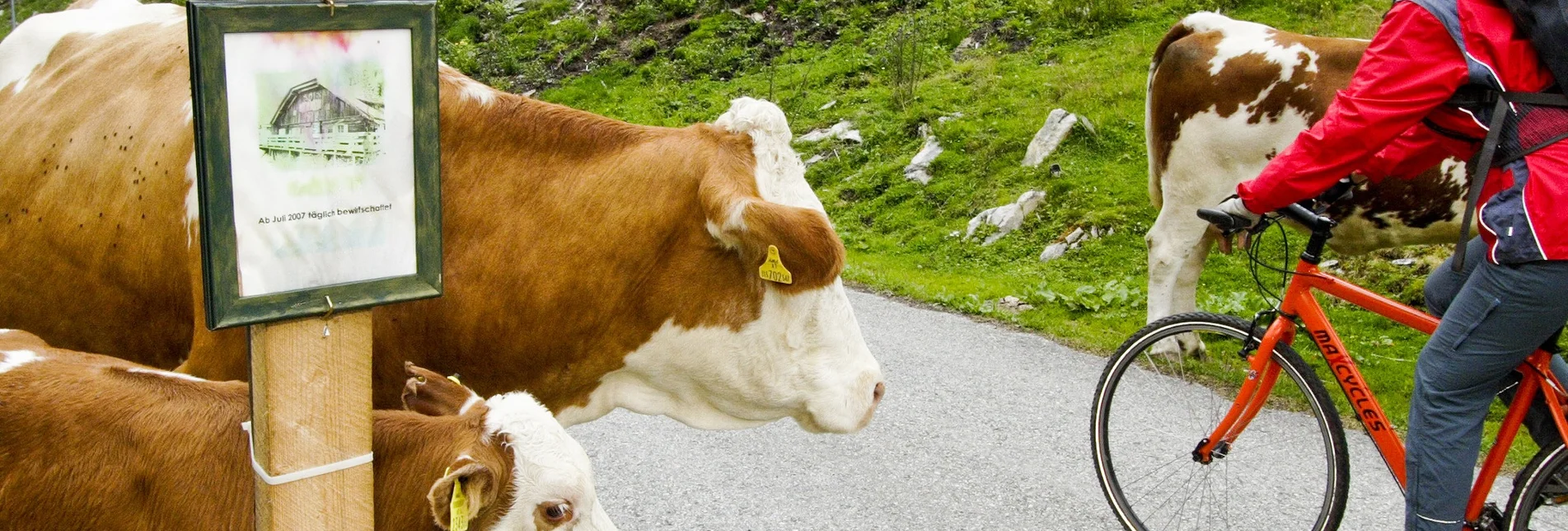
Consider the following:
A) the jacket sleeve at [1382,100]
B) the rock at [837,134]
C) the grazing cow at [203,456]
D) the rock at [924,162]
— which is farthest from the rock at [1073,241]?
the grazing cow at [203,456]

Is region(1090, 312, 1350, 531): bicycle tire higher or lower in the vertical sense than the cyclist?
lower

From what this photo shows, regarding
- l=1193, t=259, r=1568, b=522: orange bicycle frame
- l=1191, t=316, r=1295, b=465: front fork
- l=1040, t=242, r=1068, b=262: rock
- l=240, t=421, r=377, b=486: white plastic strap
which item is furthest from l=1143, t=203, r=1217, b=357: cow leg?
l=240, t=421, r=377, b=486: white plastic strap

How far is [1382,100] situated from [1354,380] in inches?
41.0

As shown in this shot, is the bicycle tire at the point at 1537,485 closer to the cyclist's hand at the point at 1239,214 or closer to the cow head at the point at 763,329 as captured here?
the cyclist's hand at the point at 1239,214

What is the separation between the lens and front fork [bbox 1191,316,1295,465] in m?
4.09

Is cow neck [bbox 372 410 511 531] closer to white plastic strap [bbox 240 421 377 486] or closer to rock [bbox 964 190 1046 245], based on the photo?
white plastic strap [bbox 240 421 377 486]

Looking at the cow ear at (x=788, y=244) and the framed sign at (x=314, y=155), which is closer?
the framed sign at (x=314, y=155)

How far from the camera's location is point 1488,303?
10.7 feet

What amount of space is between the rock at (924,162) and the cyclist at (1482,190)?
8.57 metres

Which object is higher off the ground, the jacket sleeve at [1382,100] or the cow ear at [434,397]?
the jacket sleeve at [1382,100]

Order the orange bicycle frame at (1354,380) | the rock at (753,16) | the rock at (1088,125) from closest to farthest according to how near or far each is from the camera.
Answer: the orange bicycle frame at (1354,380), the rock at (1088,125), the rock at (753,16)

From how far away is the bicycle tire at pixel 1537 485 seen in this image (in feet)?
11.5

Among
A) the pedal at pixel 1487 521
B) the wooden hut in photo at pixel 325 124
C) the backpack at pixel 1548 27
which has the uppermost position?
the backpack at pixel 1548 27

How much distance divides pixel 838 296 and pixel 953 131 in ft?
31.1
